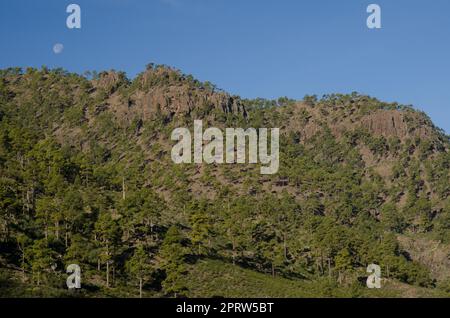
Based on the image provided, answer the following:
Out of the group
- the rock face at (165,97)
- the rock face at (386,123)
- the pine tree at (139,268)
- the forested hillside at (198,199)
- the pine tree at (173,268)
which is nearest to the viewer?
the pine tree at (173,268)

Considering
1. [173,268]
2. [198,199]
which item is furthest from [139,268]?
[198,199]


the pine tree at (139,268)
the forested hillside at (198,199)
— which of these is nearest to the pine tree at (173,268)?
the forested hillside at (198,199)

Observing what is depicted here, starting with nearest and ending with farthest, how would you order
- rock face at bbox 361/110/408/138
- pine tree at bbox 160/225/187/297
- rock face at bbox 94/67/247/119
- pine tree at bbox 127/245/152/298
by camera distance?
pine tree at bbox 160/225/187/297, pine tree at bbox 127/245/152/298, rock face at bbox 94/67/247/119, rock face at bbox 361/110/408/138

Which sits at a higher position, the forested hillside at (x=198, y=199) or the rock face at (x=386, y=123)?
the rock face at (x=386, y=123)

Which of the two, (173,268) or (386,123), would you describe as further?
(386,123)

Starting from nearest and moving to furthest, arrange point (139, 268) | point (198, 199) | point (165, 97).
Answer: point (139, 268) < point (198, 199) < point (165, 97)

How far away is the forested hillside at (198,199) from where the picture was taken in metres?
64.8

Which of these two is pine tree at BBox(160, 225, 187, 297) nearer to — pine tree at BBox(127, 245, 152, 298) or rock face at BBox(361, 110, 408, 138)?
pine tree at BBox(127, 245, 152, 298)

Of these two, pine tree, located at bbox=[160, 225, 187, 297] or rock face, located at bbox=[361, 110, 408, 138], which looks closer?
pine tree, located at bbox=[160, 225, 187, 297]

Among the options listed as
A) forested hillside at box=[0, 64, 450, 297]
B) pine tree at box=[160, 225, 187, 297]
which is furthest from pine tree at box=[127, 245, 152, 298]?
pine tree at box=[160, 225, 187, 297]

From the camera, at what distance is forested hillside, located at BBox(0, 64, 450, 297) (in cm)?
6481

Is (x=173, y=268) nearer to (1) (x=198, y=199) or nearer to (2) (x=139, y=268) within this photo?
(2) (x=139, y=268)

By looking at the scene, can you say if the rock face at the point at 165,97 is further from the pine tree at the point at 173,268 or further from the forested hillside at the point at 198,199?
the pine tree at the point at 173,268

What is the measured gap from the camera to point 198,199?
116 meters
